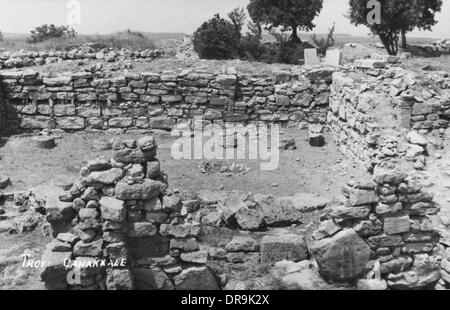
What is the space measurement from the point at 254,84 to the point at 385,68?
354 centimetres

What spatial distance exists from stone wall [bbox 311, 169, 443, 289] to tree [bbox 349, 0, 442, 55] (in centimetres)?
2372

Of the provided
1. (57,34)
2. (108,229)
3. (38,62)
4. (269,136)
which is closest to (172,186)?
(269,136)

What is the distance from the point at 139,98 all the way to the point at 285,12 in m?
17.4

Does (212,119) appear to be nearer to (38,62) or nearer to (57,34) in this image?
(38,62)

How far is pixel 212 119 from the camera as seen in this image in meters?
14.4

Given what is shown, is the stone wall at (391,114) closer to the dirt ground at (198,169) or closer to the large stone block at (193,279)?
the dirt ground at (198,169)

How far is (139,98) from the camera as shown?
14242 millimetres

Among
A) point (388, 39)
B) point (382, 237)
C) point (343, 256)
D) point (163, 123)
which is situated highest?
point (388, 39)

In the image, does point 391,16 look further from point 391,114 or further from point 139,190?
point 139,190

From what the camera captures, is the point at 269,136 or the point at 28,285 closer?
the point at 28,285

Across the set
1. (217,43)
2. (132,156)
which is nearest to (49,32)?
(217,43)

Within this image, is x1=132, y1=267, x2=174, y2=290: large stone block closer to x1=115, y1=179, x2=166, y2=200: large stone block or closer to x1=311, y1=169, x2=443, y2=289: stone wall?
x1=115, y1=179, x2=166, y2=200: large stone block

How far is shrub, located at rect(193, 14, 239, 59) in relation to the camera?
2170 centimetres
